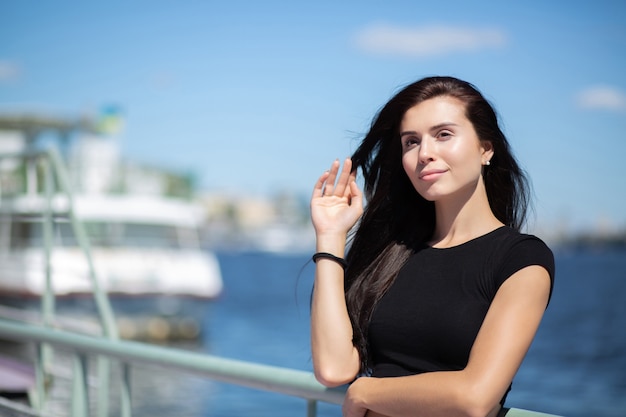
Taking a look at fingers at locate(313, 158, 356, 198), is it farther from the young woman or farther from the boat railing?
the boat railing

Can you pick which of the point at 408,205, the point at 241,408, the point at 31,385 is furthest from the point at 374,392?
the point at 241,408

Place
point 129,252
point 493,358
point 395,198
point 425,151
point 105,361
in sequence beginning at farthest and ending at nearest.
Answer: point 129,252 → point 105,361 → point 395,198 → point 425,151 → point 493,358

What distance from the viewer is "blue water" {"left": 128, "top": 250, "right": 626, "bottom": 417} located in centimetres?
1866

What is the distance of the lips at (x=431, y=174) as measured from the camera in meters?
1.90

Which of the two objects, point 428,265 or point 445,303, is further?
point 428,265

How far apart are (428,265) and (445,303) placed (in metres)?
0.15

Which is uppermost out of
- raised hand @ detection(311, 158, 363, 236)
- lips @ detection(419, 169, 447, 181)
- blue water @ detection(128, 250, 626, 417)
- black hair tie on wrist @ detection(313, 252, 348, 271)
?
lips @ detection(419, 169, 447, 181)

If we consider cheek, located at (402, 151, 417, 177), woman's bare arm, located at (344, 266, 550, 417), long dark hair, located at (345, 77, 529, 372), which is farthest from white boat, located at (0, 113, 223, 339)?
woman's bare arm, located at (344, 266, 550, 417)

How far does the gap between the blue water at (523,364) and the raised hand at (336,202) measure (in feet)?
0.40

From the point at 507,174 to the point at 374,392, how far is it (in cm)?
62

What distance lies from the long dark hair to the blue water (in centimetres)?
17

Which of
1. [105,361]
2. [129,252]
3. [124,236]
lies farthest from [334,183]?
[124,236]

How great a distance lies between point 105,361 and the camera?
349 cm

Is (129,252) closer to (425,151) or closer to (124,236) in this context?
(124,236)
